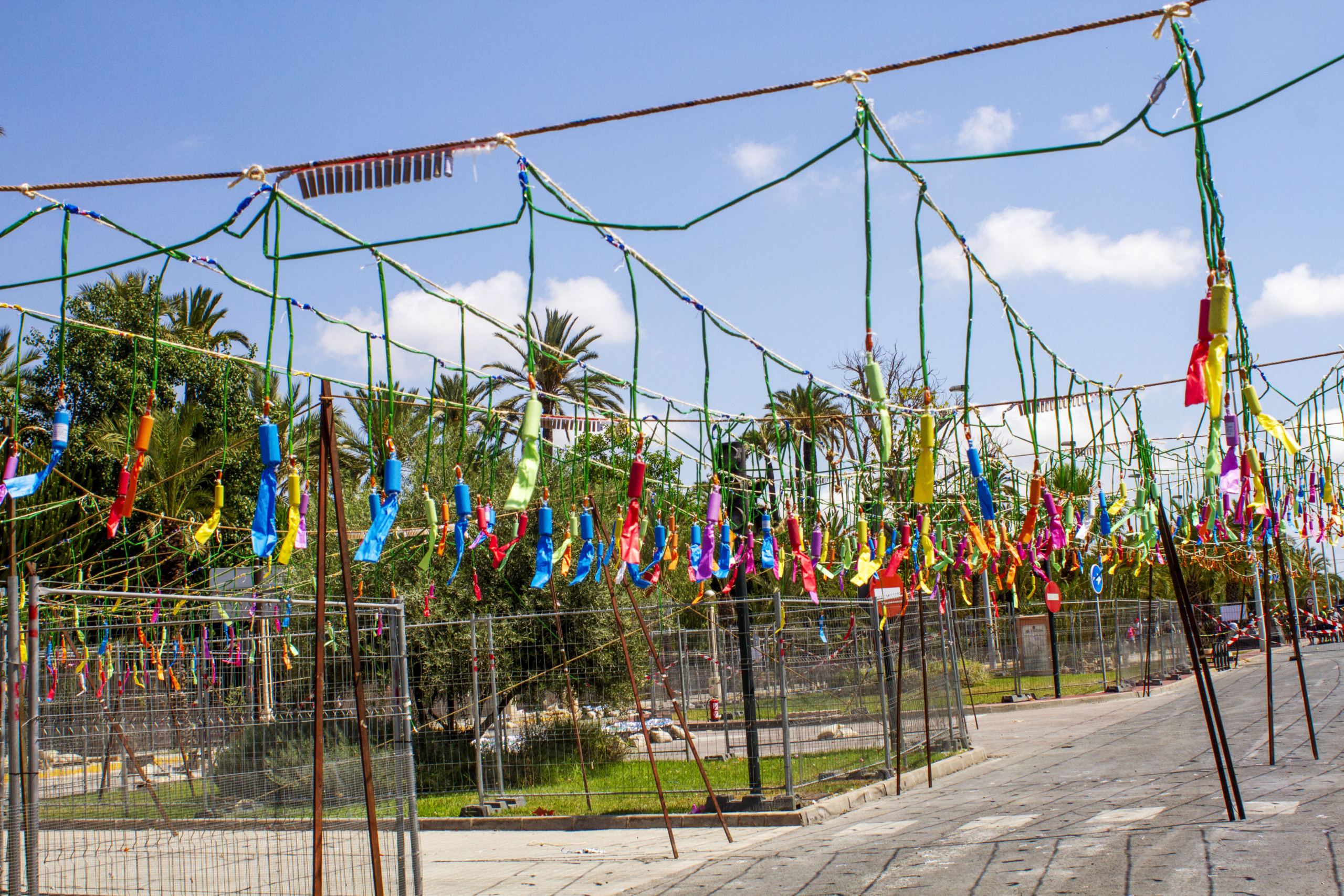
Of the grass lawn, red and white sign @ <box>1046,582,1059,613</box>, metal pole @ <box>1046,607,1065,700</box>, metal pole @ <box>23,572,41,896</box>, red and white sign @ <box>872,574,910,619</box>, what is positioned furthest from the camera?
metal pole @ <box>1046,607,1065,700</box>

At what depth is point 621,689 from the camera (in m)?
15.3

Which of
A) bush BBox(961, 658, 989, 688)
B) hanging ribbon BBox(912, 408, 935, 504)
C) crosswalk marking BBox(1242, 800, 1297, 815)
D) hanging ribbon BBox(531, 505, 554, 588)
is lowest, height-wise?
bush BBox(961, 658, 989, 688)

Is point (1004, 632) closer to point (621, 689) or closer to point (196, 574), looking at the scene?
point (621, 689)

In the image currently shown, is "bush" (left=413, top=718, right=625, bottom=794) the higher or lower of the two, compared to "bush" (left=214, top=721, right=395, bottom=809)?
lower

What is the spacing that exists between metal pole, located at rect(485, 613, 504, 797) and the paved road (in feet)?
12.8

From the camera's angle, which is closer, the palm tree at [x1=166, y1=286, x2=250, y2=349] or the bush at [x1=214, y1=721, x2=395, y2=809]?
the bush at [x1=214, y1=721, x2=395, y2=809]

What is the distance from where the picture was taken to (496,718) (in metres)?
11.9

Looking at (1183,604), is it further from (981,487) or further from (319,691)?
(319,691)

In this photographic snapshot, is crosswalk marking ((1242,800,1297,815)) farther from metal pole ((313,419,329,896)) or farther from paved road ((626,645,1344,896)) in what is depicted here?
metal pole ((313,419,329,896))

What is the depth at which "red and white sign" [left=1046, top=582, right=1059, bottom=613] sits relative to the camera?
1775 cm

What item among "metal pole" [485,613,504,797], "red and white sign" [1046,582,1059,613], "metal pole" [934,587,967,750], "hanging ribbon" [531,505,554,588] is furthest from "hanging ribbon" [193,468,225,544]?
"red and white sign" [1046,582,1059,613]

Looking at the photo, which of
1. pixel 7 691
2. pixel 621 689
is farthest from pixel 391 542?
pixel 7 691

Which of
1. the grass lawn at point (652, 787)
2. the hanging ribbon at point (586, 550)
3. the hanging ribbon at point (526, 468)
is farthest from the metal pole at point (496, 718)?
the hanging ribbon at point (526, 468)

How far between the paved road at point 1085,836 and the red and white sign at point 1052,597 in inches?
159
